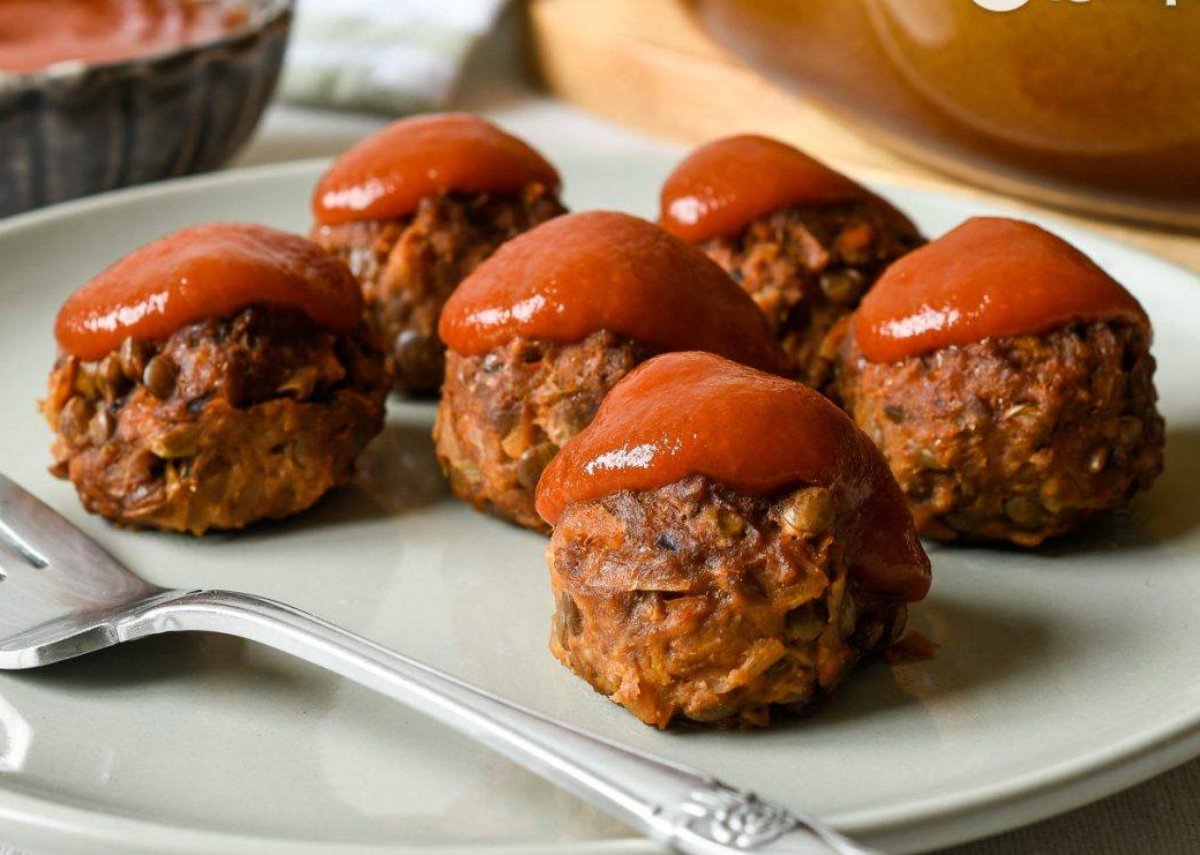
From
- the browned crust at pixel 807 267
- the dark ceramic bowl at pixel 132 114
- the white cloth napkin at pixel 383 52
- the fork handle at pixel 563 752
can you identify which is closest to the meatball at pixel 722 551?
the fork handle at pixel 563 752

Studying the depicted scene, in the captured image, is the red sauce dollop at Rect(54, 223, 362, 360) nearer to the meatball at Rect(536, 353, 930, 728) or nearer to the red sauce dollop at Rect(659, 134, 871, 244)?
the red sauce dollop at Rect(659, 134, 871, 244)

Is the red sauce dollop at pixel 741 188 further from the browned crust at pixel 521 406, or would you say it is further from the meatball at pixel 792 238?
the browned crust at pixel 521 406

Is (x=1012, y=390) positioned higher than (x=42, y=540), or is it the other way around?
(x=1012, y=390)

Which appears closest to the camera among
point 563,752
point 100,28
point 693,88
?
point 563,752

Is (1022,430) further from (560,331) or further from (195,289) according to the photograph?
(195,289)

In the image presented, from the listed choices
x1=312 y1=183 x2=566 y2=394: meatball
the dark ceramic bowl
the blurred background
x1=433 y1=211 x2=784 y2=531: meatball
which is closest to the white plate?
x1=433 y1=211 x2=784 y2=531: meatball

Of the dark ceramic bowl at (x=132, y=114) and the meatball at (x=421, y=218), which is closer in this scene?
the meatball at (x=421, y=218)

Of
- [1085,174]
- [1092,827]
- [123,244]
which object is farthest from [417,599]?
[1085,174]

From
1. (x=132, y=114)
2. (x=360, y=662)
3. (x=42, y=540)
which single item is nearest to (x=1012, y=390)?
(x=360, y=662)
